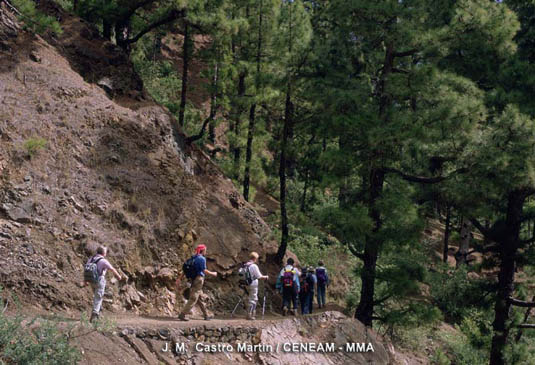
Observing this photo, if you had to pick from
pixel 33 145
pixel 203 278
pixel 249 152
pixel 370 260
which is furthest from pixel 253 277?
pixel 249 152

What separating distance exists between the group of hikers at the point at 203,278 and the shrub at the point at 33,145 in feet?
11.3

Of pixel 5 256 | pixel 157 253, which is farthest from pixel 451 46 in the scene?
pixel 5 256

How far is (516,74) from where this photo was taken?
48.7 ft

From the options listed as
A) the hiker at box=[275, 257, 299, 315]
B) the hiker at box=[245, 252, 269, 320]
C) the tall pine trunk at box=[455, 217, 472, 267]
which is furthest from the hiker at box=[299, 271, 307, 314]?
the tall pine trunk at box=[455, 217, 472, 267]

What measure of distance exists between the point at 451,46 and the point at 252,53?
915 centimetres

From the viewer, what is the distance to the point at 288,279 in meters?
14.6

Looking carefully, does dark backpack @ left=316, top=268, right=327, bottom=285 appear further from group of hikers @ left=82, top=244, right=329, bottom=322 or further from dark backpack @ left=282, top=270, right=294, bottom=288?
dark backpack @ left=282, top=270, right=294, bottom=288

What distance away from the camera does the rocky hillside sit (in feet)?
39.9

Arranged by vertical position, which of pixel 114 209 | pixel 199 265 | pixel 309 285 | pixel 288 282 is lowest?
pixel 309 285

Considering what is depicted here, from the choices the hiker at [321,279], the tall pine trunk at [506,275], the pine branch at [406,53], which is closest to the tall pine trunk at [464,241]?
the tall pine trunk at [506,275]

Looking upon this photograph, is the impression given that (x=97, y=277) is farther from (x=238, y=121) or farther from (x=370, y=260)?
(x=238, y=121)

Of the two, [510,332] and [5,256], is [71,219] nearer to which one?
[5,256]

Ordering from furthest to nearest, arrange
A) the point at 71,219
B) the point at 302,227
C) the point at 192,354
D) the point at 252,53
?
the point at 302,227
the point at 252,53
the point at 71,219
the point at 192,354

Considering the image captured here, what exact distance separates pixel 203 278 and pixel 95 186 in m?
4.47
